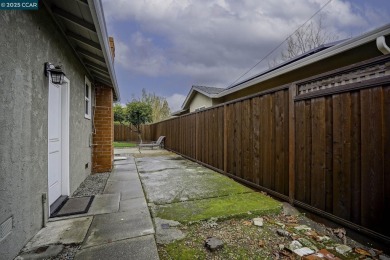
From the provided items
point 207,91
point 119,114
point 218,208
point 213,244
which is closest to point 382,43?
point 218,208

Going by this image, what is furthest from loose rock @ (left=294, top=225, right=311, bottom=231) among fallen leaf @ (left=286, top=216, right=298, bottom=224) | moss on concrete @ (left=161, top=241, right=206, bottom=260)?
moss on concrete @ (left=161, top=241, right=206, bottom=260)

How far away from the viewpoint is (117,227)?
108 inches

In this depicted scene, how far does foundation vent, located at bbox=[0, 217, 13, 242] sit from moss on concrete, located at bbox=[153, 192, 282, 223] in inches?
63.9

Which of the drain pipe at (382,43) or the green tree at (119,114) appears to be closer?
the drain pipe at (382,43)

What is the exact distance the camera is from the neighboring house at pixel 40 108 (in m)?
1.99

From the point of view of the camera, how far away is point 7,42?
6.51 feet

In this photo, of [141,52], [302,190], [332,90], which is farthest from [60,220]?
[141,52]

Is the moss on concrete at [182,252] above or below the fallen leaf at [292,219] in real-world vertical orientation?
below

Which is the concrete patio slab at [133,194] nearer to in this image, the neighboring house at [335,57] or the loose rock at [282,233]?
the loose rock at [282,233]

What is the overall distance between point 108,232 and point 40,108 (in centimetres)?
177

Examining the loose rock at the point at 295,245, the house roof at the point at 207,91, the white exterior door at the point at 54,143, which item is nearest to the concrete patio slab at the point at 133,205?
the white exterior door at the point at 54,143

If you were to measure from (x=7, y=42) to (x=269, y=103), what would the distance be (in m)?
3.63

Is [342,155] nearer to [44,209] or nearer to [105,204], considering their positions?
[105,204]

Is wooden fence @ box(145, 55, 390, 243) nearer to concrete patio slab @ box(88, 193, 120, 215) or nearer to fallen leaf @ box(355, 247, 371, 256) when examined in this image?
fallen leaf @ box(355, 247, 371, 256)
